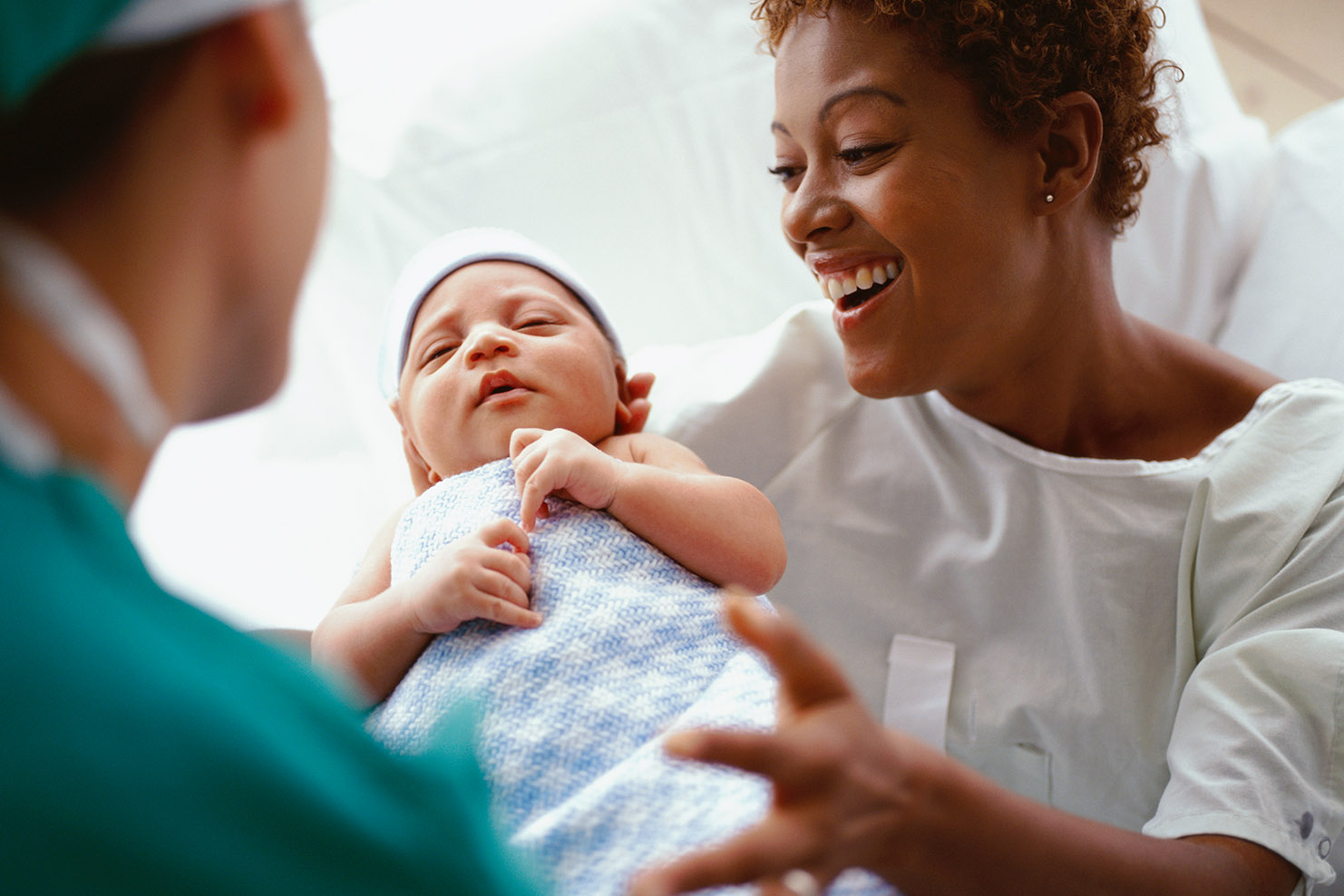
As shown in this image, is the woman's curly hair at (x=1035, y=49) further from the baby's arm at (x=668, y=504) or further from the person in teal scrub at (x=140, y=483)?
the person in teal scrub at (x=140, y=483)

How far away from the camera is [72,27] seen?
1.30ft

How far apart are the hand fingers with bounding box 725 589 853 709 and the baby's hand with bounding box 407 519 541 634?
35 centimetres

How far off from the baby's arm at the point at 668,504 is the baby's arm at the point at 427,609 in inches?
2.6

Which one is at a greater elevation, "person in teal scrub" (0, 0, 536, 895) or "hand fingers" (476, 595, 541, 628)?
"person in teal scrub" (0, 0, 536, 895)

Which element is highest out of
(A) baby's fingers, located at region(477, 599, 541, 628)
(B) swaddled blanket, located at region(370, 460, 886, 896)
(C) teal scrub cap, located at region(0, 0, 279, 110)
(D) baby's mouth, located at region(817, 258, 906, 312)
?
(C) teal scrub cap, located at region(0, 0, 279, 110)

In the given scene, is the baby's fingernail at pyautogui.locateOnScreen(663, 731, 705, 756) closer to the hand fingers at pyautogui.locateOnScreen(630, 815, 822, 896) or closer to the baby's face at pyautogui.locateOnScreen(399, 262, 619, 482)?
the hand fingers at pyautogui.locateOnScreen(630, 815, 822, 896)

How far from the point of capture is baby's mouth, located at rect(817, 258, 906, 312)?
120 cm

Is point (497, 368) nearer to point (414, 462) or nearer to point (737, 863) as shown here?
point (414, 462)

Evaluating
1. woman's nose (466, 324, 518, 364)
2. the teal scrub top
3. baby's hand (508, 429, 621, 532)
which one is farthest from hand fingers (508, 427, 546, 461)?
the teal scrub top

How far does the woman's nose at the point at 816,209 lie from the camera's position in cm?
118

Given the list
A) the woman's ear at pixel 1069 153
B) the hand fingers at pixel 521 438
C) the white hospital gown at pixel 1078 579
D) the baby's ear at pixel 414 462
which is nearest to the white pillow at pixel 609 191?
the white hospital gown at pixel 1078 579

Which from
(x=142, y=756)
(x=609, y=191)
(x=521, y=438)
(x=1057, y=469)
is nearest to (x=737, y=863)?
(x=142, y=756)

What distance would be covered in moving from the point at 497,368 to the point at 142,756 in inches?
28.5

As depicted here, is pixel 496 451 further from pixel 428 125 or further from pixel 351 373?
pixel 428 125
